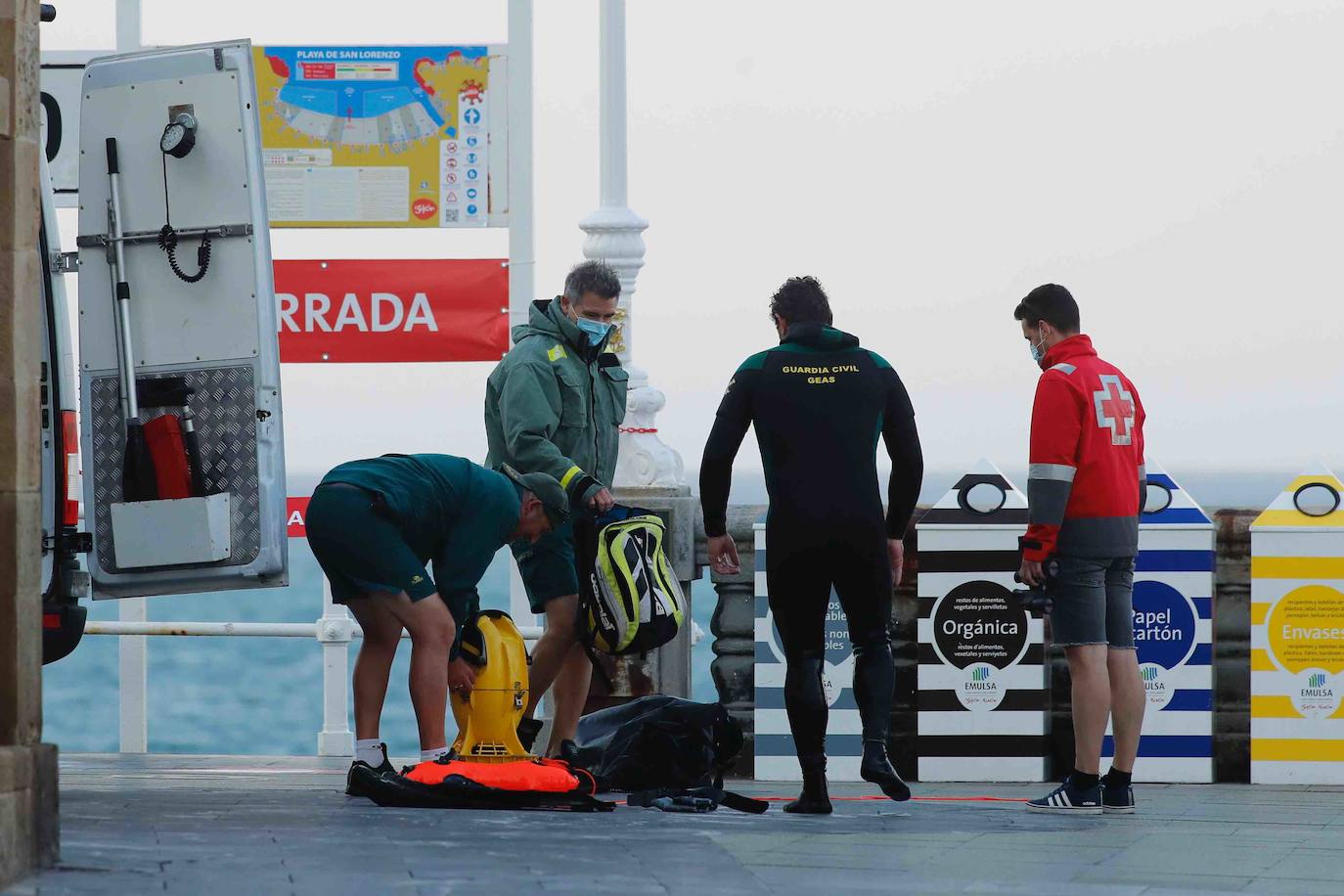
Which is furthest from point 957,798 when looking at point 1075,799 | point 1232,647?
point 1232,647

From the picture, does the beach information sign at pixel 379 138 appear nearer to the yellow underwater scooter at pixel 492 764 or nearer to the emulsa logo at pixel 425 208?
the emulsa logo at pixel 425 208

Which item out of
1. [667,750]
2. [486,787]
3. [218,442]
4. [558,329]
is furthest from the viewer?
[218,442]

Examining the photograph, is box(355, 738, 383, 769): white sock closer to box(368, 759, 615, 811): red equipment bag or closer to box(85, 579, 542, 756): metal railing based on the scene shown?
box(368, 759, 615, 811): red equipment bag

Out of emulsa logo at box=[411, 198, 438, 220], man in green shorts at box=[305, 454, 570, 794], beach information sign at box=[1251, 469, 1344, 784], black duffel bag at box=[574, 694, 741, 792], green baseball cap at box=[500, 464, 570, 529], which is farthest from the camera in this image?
emulsa logo at box=[411, 198, 438, 220]

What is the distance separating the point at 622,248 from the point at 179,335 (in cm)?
234

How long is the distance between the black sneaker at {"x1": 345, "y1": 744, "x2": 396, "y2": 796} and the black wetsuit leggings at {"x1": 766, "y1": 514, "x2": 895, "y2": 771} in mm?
1284

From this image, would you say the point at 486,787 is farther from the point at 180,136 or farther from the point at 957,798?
the point at 180,136

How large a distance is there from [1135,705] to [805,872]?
2.15 m

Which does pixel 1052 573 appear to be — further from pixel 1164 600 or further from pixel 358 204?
pixel 358 204

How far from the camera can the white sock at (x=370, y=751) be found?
6812 mm

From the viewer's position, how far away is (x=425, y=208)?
9578 millimetres

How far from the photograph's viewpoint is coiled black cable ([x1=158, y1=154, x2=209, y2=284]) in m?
7.49

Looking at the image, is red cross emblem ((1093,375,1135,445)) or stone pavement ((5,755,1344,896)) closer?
stone pavement ((5,755,1344,896))

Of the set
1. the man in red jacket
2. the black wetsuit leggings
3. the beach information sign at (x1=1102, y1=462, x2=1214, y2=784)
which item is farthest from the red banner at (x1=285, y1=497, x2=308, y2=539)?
the man in red jacket
